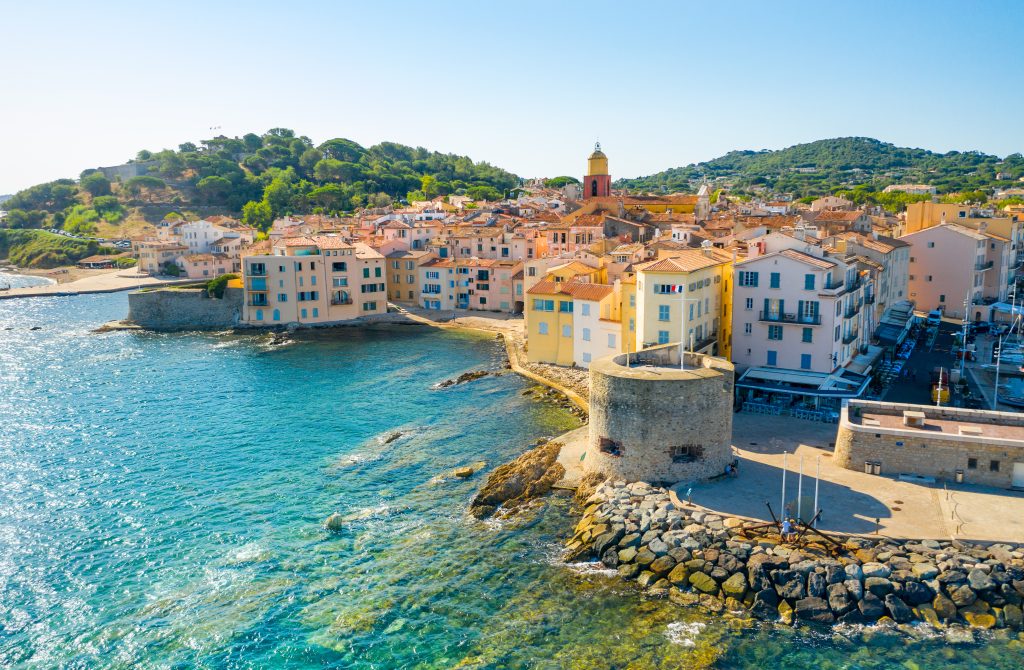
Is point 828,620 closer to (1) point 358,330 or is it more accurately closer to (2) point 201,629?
(2) point 201,629

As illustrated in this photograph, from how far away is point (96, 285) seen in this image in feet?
353

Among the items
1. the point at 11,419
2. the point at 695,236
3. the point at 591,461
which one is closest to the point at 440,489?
the point at 591,461

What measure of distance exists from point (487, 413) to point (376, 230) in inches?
2388

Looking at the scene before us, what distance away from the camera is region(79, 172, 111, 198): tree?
172 metres

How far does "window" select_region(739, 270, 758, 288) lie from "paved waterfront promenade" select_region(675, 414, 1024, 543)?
11.5 metres

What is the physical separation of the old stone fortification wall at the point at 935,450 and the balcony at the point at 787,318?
9682mm

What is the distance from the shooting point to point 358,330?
7294cm

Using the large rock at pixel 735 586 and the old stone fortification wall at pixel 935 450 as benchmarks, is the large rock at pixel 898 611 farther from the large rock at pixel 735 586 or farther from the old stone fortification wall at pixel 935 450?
the old stone fortification wall at pixel 935 450

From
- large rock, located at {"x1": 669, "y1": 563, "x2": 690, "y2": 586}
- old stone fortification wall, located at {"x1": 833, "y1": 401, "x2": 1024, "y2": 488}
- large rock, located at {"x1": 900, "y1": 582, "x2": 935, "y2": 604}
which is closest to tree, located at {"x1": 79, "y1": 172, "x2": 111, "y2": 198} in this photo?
old stone fortification wall, located at {"x1": 833, "y1": 401, "x2": 1024, "y2": 488}

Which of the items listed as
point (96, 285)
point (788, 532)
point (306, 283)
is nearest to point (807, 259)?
point (788, 532)

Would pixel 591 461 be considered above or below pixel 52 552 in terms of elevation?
above

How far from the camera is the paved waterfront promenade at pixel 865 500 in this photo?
24.7 meters

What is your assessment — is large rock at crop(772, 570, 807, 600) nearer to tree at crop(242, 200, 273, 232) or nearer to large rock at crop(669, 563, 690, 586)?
large rock at crop(669, 563, 690, 586)

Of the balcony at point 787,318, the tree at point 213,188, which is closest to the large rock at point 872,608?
the balcony at point 787,318
